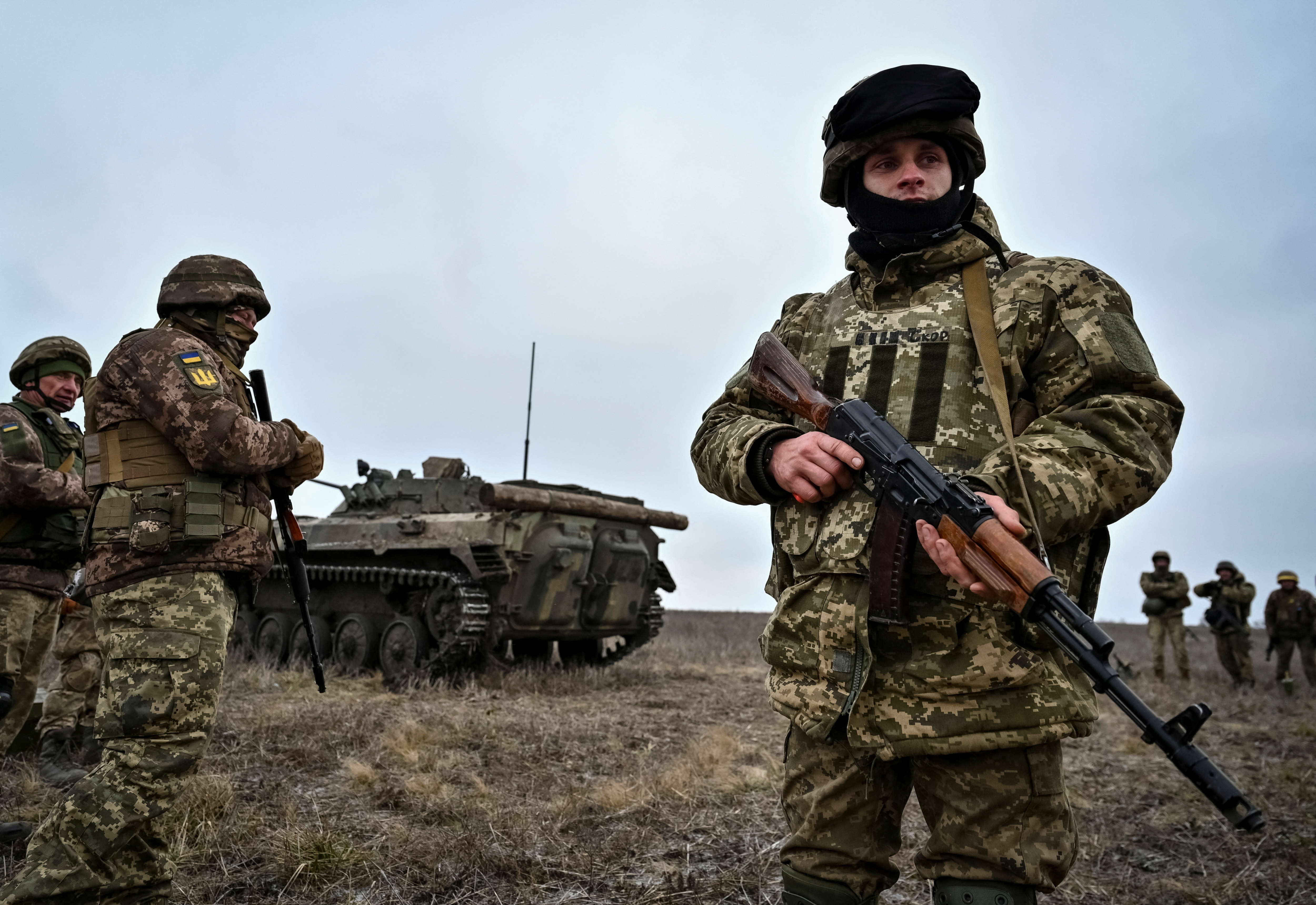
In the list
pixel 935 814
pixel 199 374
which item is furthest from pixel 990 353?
pixel 199 374

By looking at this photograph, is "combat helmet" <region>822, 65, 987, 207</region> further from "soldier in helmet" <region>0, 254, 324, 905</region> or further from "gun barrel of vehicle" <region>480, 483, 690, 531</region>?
"gun barrel of vehicle" <region>480, 483, 690, 531</region>

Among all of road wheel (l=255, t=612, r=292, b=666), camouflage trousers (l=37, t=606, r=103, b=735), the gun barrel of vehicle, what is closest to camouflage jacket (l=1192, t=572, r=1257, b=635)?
the gun barrel of vehicle

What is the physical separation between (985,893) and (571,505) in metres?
8.80

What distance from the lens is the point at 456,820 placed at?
4.50 m

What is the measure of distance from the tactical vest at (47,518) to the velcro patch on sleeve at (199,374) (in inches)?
93.4

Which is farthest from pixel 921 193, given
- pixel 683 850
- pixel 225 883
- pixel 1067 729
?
pixel 225 883

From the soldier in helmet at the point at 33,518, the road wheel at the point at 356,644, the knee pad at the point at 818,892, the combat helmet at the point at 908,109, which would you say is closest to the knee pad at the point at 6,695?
the soldier in helmet at the point at 33,518

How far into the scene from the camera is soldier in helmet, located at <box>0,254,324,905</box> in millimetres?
2682

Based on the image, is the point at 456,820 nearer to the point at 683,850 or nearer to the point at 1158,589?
the point at 683,850

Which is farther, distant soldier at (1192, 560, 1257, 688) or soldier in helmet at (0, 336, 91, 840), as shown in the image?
distant soldier at (1192, 560, 1257, 688)

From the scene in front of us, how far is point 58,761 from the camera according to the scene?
213 inches

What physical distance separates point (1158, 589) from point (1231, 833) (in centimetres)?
1014

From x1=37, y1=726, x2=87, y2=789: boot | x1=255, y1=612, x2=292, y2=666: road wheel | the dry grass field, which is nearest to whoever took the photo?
the dry grass field

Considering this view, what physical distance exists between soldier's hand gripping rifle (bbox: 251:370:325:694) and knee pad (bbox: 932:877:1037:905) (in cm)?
266
